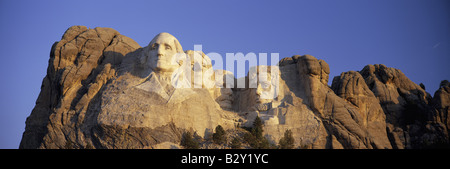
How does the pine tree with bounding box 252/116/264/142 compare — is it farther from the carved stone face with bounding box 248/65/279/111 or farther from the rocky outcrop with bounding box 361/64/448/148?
the rocky outcrop with bounding box 361/64/448/148

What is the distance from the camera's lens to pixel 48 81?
160 feet

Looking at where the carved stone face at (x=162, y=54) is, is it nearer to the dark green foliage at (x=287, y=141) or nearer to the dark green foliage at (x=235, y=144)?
the dark green foliage at (x=235, y=144)

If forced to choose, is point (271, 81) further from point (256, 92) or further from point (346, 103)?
point (346, 103)

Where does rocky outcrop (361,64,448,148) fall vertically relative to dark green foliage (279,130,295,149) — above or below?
above

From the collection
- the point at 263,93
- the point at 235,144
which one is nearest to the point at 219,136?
the point at 235,144

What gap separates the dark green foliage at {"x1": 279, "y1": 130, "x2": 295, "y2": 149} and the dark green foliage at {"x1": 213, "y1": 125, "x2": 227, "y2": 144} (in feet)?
14.1

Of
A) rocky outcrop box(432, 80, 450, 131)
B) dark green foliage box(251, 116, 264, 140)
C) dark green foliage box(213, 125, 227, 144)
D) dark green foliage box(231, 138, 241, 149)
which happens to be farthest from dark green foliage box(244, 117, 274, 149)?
rocky outcrop box(432, 80, 450, 131)

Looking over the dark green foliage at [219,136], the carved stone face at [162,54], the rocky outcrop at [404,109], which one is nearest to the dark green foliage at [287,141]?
the dark green foliage at [219,136]

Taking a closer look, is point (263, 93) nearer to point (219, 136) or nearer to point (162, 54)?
point (219, 136)

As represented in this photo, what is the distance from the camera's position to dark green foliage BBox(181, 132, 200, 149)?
41.0 meters

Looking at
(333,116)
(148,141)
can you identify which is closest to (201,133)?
(148,141)

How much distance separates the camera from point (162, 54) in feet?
147

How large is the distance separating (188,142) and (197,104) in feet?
13.6

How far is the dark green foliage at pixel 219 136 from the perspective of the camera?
42.5 meters
